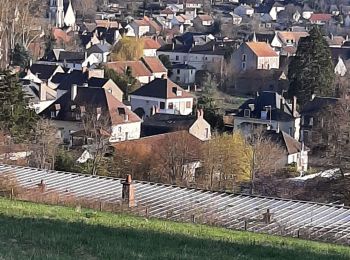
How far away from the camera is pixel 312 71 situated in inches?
1587

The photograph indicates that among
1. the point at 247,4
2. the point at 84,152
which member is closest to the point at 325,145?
the point at 84,152

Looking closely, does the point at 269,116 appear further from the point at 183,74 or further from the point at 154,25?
the point at 154,25

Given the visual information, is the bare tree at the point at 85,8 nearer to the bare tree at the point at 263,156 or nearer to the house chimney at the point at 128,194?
the bare tree at the point at 263,156

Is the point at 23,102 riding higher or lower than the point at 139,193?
lower

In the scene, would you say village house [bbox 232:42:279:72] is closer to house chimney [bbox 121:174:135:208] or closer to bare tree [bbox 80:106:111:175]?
bare tree [bbox 80:106:111:175]

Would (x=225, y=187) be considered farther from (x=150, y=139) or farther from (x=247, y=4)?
(x=247, y=4)

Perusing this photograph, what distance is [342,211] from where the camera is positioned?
14992 millimetres

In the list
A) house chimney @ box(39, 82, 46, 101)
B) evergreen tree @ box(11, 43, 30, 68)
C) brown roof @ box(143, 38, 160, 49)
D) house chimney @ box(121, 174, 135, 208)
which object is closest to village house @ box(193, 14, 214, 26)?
brown roof @ box(143, 38, 160, 49)

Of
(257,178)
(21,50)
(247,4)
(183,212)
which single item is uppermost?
(183,212)

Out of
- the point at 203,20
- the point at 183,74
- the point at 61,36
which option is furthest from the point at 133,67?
the point at 203,20

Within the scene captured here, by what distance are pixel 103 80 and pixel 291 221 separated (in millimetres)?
26032

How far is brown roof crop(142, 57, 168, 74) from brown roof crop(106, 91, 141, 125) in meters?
16.4

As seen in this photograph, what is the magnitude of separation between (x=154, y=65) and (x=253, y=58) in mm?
7032

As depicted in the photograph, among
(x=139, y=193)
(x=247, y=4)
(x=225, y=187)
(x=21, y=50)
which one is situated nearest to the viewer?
(x=139, y=193)
